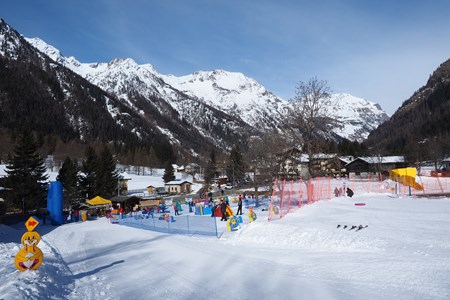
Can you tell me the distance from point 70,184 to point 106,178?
701cm

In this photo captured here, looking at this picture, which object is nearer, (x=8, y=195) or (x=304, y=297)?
(x=304, y=297)

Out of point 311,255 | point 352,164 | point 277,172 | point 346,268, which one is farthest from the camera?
point 352,164

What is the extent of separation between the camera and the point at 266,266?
34.5 ft

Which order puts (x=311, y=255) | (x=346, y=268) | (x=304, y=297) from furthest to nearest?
(x=311, y=255)
(x=346, y=268)
(x=304, y=297)

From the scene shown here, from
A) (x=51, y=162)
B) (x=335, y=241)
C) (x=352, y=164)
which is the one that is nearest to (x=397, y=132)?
(x=352, y=164)

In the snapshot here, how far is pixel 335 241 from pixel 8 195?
4513cm

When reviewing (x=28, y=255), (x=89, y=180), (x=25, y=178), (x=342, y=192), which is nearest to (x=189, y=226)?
(x=28, y=255)

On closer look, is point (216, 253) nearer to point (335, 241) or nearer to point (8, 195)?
point (335, 241)

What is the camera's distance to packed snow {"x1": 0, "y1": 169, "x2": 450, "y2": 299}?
7922mm

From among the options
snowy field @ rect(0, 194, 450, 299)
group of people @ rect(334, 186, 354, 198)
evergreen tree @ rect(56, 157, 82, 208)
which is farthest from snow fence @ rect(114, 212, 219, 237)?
evergreen tree @ rect(56, 157, 82, 208)

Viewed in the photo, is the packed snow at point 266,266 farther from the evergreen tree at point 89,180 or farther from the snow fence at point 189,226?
the evergreen tree at point 89,180

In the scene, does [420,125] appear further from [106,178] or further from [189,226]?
[189,226]

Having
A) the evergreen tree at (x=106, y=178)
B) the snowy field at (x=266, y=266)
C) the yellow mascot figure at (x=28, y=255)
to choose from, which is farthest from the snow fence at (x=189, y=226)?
the evergreen tree at (x=106, y=178)

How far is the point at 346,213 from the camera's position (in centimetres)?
1961
